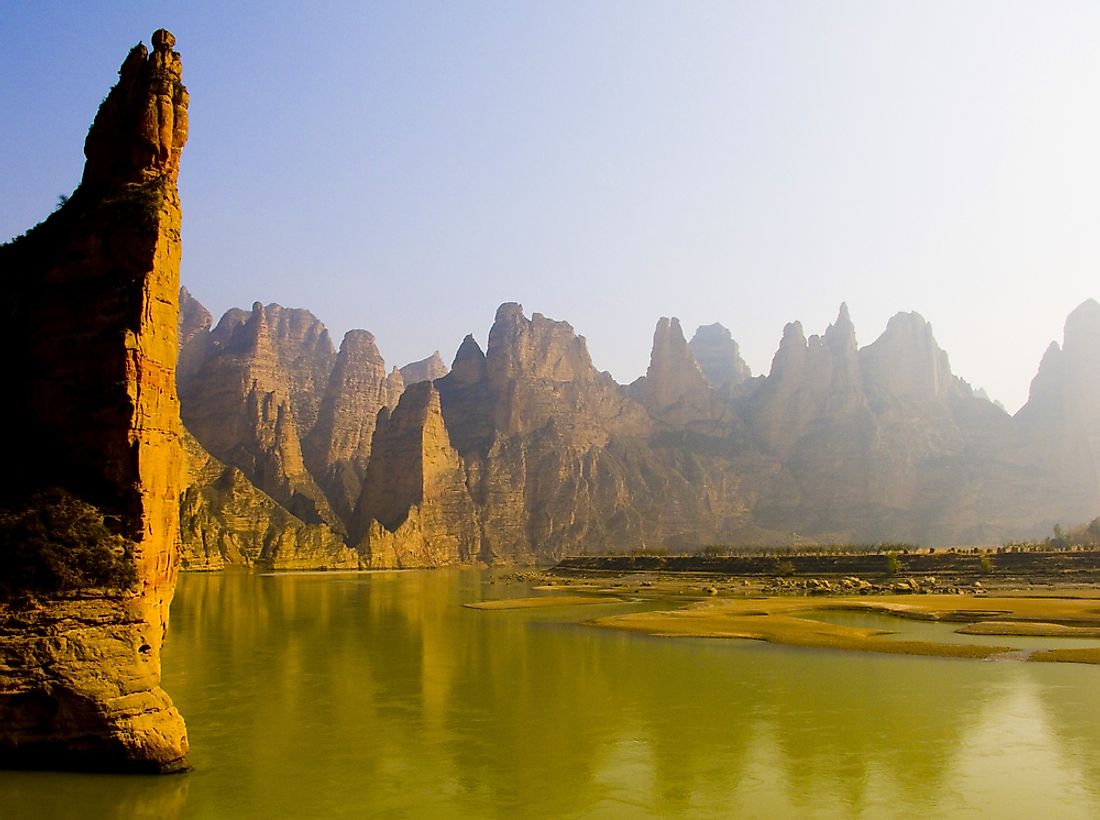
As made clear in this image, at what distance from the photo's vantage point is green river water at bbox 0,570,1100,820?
51.2 ft

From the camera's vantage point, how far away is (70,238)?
18172 mm

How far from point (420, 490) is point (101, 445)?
155357mm

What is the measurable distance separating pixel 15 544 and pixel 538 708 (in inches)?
538

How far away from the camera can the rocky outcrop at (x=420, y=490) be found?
168m

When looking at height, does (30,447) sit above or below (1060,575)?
above

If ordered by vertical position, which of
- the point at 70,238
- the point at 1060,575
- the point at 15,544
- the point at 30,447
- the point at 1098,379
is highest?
the point at 1098,379

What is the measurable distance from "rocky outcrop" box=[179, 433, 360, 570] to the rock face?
116 metres

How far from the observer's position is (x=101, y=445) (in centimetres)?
1716

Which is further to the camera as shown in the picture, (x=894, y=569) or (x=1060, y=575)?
(x=894, y=569)

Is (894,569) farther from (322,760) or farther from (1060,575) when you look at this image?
(322,760)

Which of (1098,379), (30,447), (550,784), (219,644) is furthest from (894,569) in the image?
(1098,379)

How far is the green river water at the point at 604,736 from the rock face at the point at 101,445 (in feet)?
3.76

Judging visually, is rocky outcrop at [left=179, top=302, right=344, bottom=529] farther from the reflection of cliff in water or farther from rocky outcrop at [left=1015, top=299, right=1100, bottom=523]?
rocky outcrop at [left=1015, top=299, right=1100, bottom=523]

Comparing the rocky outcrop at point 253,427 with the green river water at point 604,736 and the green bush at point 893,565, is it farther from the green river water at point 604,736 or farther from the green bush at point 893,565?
the green river water at point 604,736
